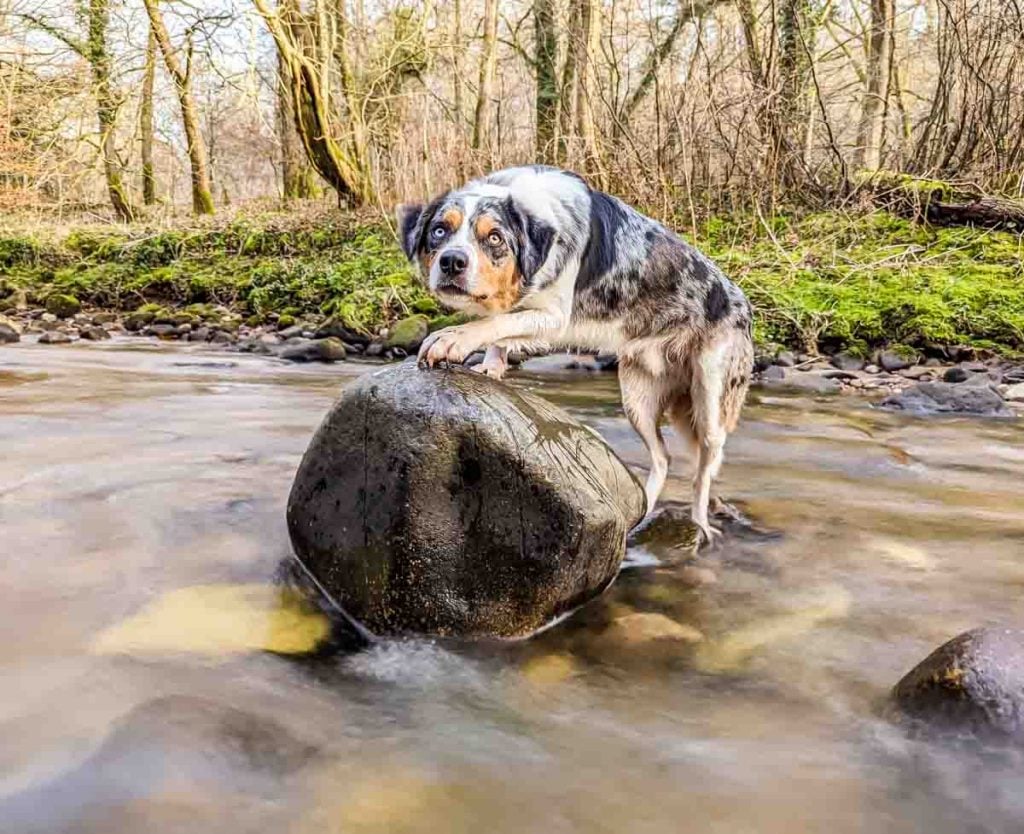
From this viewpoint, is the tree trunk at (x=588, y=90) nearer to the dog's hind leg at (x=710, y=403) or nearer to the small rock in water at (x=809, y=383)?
the small rock in water at (x=809, y=383)

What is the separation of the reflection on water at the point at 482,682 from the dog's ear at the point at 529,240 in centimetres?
157

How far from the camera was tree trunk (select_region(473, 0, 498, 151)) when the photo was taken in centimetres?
1455

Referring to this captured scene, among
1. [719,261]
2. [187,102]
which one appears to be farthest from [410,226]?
[187,102]

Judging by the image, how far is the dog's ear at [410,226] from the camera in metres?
4.43

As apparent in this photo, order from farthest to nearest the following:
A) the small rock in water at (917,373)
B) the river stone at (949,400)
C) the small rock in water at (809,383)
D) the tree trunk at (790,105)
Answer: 1. the tree trunk at (790,105)
2. the small rock in water at (917,373)
3. the small rock in water at (809,383)
4. the river stone at (949,400)

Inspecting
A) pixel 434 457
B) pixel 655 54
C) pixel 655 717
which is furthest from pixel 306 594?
pixel 655 54

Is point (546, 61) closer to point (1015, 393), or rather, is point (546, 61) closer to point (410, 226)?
point (1015, 393)

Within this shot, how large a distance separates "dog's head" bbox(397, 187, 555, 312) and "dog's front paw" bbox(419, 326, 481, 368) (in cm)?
19

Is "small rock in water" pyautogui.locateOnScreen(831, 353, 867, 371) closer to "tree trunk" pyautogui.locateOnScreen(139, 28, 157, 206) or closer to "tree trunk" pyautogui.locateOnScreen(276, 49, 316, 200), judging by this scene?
"tree trunk" pyautogui.locateOnScreen(139, 28, 157, 206)

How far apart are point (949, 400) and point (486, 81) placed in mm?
11117

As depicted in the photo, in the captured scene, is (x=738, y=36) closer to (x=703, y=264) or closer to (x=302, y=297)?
(x=302, y=297)

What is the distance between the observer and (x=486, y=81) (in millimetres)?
16531

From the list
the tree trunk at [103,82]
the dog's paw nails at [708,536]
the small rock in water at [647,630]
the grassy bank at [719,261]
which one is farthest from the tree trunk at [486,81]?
the small rock in water at [647,630]

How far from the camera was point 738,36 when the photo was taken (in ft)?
46.9
